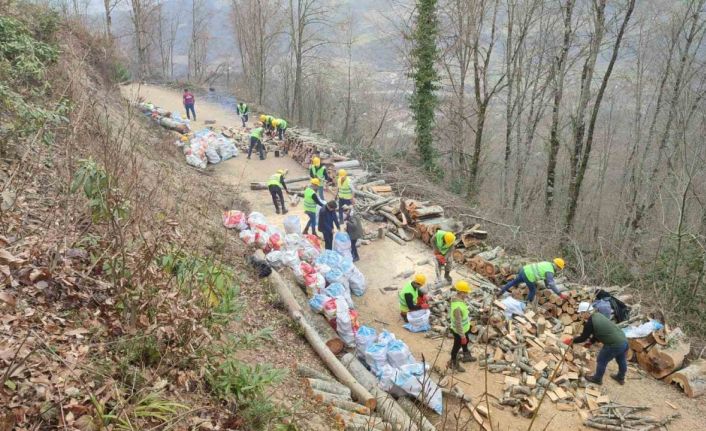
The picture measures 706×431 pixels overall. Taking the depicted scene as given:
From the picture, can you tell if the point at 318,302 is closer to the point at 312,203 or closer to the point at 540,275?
the point at 312,203

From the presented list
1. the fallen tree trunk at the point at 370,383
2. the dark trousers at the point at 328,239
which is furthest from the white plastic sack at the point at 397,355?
the dark trousers at the point at 328,239

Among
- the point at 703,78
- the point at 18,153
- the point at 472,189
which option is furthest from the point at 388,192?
the point at 703,78

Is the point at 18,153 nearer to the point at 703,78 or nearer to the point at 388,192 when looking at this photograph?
the point at 388,192

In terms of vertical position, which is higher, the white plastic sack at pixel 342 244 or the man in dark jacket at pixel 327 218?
the man in dark jacket at pixel 327 218

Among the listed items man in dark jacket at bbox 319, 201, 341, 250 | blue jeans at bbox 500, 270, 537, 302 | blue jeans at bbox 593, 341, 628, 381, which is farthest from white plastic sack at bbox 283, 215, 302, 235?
blue jeans at bbox 593, 341, 628, 381

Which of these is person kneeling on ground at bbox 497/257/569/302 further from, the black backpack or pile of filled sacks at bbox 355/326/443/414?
pile of filled sacks at bbox 355/326/443/414

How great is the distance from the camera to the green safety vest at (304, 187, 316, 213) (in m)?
10.9

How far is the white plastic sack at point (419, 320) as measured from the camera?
8555mm

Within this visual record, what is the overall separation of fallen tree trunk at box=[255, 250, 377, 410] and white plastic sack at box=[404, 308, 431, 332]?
2.39 m

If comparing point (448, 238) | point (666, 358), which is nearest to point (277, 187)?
point (448, 238)

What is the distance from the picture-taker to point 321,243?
11148 millimetres

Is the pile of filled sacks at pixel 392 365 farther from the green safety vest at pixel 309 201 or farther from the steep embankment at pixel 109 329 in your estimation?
the green safety vest at pixel 309 201

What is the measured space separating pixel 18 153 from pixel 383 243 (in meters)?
8.47

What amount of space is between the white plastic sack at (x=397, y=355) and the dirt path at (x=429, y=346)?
0.66 meters
